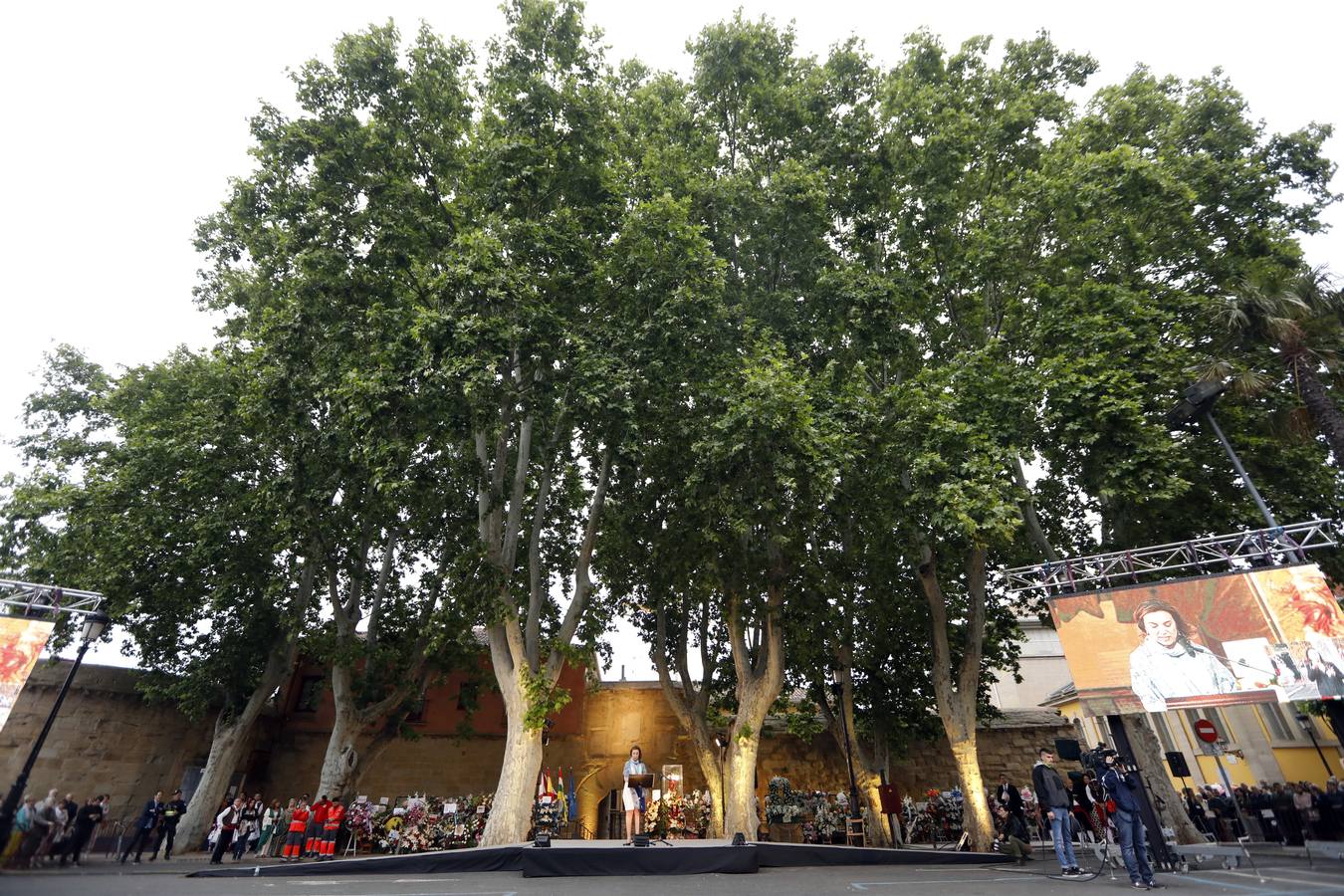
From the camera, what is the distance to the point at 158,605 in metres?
15.2

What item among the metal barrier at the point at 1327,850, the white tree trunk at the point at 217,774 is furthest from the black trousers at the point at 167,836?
the metal barrier at the point at 1327,850

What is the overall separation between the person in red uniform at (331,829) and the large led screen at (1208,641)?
16.1m

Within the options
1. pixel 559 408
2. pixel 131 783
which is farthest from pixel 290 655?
pixel 559 408

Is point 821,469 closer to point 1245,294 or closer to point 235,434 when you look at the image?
point 1245,294

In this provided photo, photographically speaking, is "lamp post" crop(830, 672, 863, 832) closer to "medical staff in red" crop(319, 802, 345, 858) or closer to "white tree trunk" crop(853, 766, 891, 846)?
"white tree trunk" crop(853, 766, 891, 846)

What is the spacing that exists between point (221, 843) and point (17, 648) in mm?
Result: 6982

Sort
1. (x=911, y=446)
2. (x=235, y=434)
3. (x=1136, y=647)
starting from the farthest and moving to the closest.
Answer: (x=235, y=434)
(x=911, y=446)
(x=1136, y=647)

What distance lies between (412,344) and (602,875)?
395 inches

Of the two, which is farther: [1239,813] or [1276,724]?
[1276,724]

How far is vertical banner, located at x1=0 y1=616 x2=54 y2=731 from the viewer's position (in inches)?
394

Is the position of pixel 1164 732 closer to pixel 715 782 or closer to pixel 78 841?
pixel 715 782

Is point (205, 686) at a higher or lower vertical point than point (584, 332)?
lower

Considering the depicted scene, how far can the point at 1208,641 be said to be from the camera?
30.6 ft

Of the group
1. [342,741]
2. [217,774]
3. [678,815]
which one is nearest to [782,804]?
[678,815]
